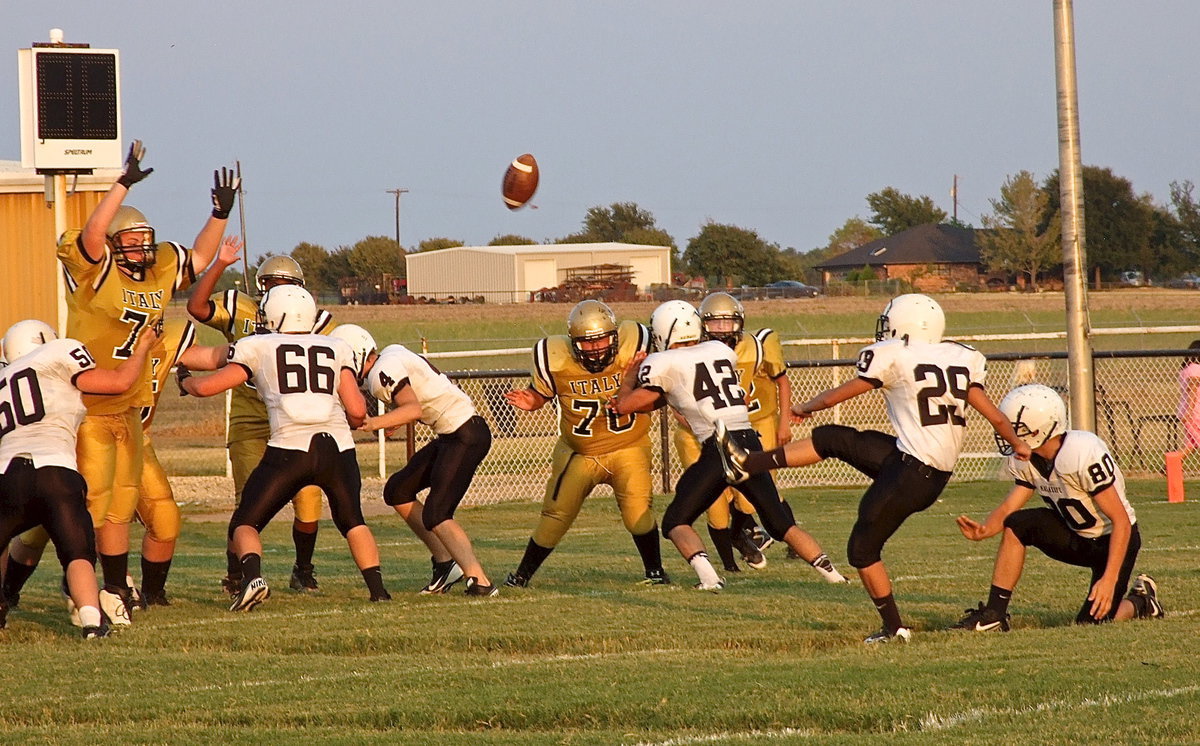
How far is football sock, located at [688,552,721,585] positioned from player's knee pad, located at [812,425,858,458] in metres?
1.56

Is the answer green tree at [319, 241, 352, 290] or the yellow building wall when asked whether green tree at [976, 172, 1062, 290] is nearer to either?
green tree at [319, 241, 352, 290]

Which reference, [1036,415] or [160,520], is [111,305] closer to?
[160,520]

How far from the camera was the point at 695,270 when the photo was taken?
72.1 m

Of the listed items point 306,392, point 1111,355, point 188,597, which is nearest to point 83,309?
point 306,392

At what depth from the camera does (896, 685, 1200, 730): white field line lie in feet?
16.6

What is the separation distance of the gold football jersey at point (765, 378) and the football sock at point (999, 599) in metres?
2.88

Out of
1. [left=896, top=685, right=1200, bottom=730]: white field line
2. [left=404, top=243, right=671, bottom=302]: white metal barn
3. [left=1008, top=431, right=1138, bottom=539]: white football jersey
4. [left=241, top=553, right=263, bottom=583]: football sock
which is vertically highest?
[left=404, top=243, right=671, bottom=302]: white metal barn

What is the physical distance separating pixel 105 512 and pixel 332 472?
3.82ft

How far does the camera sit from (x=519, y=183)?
12.4 metres

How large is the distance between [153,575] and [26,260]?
28.5ft

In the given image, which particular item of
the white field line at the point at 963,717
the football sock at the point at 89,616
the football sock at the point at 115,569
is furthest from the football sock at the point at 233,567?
the white field line at the point at 963,717

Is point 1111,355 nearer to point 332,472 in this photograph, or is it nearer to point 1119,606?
point 1119,606

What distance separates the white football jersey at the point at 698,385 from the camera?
27.8ft

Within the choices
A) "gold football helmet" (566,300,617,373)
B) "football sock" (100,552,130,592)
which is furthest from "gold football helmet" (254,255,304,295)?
"football sock" (100,552,130,592)
